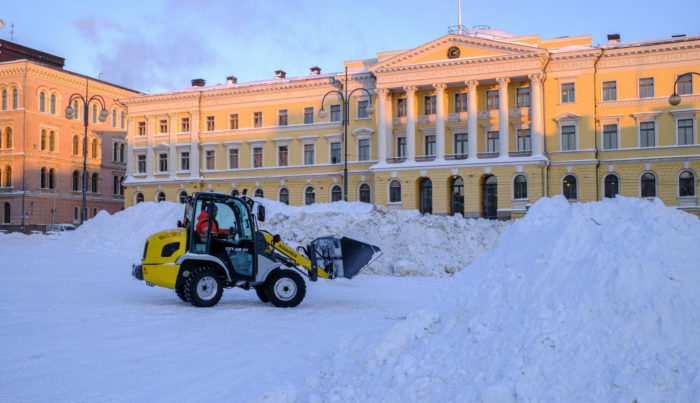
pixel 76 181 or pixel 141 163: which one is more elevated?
pixel 141 163

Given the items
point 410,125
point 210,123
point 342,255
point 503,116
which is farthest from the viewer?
point 210,123

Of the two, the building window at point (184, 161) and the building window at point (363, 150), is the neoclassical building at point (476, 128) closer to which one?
the building window at point (363, 150)

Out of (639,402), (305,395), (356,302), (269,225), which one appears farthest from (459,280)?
(269,225)

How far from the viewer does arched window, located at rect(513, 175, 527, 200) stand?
41.7 m

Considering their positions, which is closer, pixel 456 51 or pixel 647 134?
pixel 647 134

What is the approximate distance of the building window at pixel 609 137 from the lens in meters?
41.5

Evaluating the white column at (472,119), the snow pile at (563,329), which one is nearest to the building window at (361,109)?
the white column at (472,119)

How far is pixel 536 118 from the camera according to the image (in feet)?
137

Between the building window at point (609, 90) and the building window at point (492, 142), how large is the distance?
292 inches

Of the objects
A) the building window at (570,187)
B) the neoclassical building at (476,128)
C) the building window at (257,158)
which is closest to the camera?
the neoclassical building at (476,128)

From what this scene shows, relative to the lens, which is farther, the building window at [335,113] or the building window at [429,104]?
the building window at [335,113]

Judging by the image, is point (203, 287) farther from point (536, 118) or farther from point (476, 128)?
point (476, 128)

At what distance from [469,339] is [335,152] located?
43213 millimetres

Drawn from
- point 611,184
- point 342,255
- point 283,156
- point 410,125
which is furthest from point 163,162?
point 342,255
